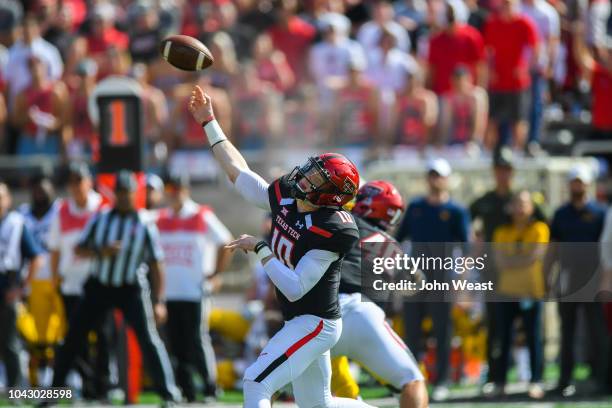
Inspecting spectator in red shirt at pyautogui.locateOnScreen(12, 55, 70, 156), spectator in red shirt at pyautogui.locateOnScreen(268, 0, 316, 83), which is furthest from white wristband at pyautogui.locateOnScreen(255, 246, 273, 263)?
spectator in red shirt at pyautogui.locateOnScreen(268, 0, 316, 83)

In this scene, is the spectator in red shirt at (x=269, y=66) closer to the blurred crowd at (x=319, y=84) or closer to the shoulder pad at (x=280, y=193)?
the blurred crowd at (x=319, y=84)

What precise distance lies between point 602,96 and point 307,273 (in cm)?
660

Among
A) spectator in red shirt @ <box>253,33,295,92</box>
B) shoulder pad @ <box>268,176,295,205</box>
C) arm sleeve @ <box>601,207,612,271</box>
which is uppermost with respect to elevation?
spectator in red shirt @ <box>253,33,295,92</box>

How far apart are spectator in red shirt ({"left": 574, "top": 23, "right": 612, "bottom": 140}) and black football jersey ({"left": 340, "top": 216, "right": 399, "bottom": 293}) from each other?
5.23 m

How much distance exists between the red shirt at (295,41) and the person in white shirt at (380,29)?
20.8 inches

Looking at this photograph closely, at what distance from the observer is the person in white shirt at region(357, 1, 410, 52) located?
44.6ft

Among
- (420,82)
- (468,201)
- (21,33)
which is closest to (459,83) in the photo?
(420,82)

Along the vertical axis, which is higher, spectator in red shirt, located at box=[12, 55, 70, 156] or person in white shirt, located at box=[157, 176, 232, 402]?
spectator in red shirt, located at box=[12, 55, 70, 156]

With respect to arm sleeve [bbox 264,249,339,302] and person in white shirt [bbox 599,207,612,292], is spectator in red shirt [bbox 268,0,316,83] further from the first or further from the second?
arm sleeve [bbox 264,249,339,302]

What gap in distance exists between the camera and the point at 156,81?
13633mm

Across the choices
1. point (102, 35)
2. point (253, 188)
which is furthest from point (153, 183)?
point (253, 188)

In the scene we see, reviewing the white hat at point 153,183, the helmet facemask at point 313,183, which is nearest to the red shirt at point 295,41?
the white hat at point 153,183

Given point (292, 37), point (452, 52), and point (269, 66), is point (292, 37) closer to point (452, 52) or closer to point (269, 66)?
point (269, 66)

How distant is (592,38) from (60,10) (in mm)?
5626
